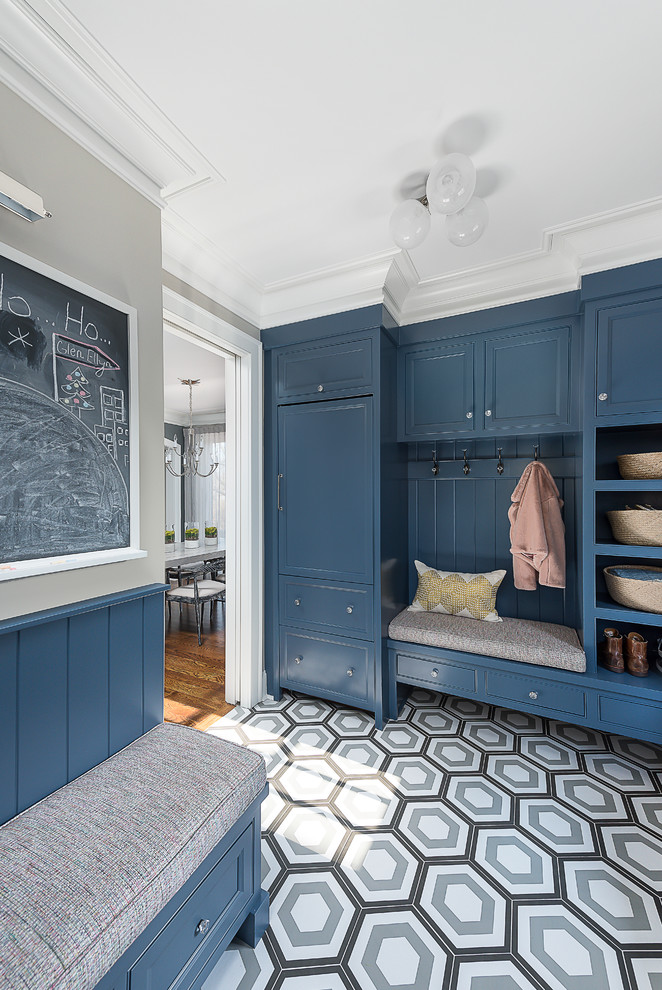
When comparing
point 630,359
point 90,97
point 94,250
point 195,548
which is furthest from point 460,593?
point 195,548

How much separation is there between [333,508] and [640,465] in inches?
60.0

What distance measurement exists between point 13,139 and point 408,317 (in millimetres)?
2041

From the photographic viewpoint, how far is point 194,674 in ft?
10.7

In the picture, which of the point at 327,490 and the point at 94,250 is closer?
the point at 94,250

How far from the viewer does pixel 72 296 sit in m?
1.34

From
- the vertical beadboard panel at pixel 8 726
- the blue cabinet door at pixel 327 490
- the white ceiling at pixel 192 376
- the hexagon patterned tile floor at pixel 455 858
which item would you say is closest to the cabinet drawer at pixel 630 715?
the hexagon patterned tile floor at pixel 455 858

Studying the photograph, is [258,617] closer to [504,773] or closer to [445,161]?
[504,773]

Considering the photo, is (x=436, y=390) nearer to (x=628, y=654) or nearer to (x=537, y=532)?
(x=537, y=532)

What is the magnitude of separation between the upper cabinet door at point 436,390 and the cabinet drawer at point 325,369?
0.38 m

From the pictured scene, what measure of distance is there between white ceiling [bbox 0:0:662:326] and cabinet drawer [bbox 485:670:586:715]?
6.54 ft

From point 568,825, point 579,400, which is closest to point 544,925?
point 568,825

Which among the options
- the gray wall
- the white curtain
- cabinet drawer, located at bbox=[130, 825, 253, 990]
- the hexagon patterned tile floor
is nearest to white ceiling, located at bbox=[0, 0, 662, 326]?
the gray wall

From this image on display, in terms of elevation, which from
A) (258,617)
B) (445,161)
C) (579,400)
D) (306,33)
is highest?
(306,33)

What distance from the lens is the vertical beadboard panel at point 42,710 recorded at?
3.86 feet
